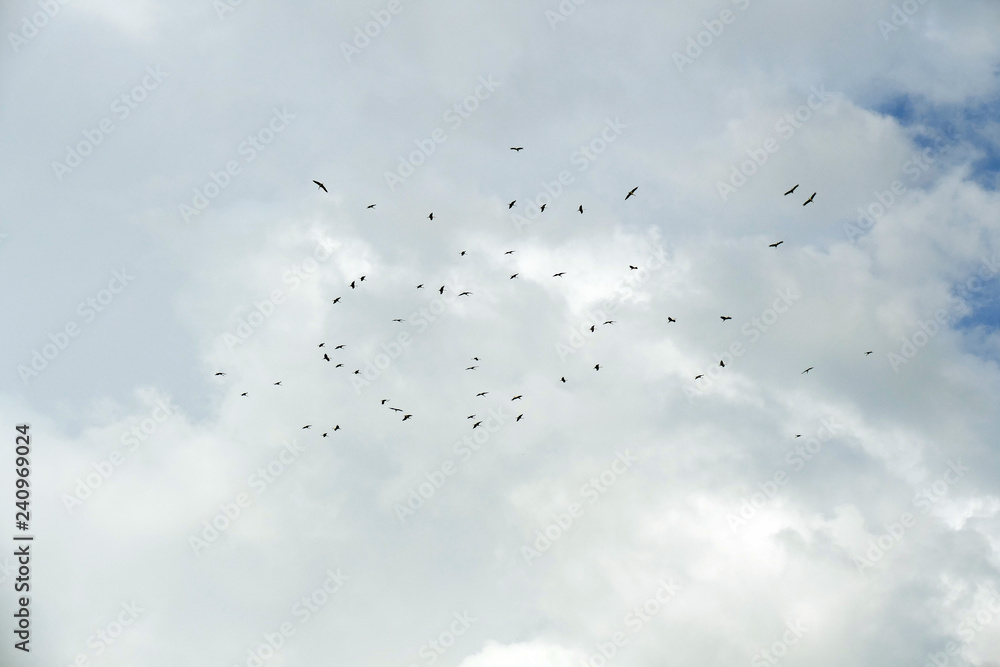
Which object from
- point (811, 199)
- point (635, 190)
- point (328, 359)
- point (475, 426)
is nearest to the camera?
point (811, 199)

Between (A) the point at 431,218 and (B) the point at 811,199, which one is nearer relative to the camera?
(B) the point at 811,199

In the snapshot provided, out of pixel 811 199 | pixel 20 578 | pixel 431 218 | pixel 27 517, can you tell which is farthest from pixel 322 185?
pixel 20 578

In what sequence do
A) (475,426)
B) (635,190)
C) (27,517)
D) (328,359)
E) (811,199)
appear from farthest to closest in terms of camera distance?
(475,426)
(328,359)
(27,517)
(635,190)
(811,199)

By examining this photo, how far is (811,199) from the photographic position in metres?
91.0

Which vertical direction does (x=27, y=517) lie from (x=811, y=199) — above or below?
above

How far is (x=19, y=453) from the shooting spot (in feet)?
357

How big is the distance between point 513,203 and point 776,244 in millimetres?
36310

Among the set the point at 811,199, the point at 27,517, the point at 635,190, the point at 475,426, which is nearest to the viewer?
the point at 811,199

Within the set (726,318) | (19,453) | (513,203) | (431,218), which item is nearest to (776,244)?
(726,318)

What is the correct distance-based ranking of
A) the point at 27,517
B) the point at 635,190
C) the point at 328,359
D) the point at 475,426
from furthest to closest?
the point at 475,426
the point at 328,359
the point at 27,517
the point at 635,190

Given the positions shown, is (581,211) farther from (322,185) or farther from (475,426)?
(475,426)

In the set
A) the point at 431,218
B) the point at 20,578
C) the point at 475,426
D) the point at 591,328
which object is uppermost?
the point at 431,218

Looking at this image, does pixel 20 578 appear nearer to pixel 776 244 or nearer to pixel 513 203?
pixel 513 203

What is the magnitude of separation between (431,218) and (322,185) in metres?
23.5
